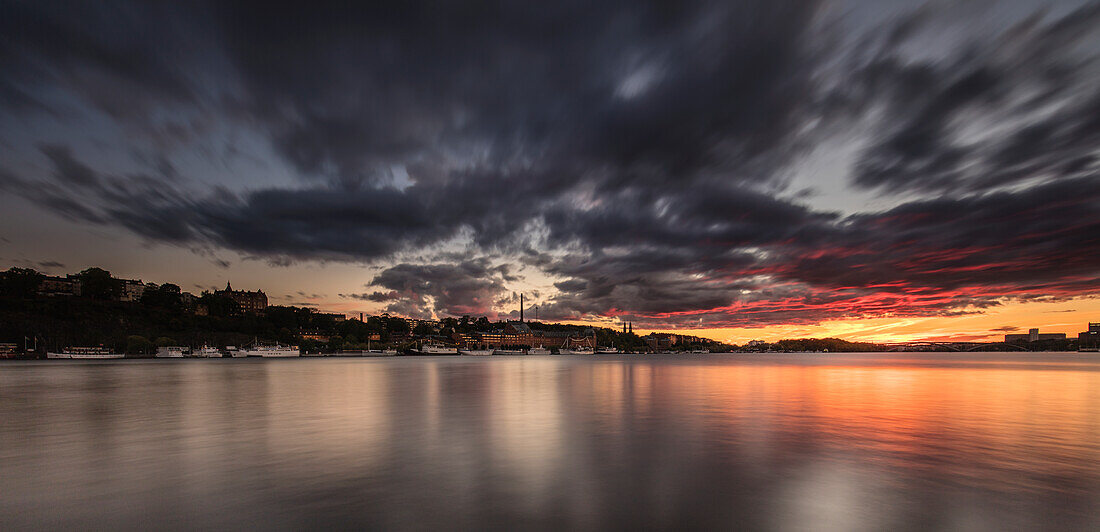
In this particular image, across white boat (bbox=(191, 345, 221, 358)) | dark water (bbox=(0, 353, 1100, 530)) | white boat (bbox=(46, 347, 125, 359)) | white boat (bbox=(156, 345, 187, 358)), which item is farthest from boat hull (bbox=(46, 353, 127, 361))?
dark water (bbox=(0, 353, 1100, 530))

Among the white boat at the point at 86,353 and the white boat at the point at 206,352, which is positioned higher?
the white boat at the point at 86,353

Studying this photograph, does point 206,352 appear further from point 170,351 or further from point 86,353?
point 86,353

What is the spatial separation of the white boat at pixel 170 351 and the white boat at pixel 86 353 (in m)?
10.6

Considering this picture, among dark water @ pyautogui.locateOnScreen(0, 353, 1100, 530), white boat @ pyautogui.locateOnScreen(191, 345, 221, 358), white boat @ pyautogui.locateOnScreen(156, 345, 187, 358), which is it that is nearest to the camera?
dark water @ pyautogui.locateOnScreen(0, 353, 1100, 530)

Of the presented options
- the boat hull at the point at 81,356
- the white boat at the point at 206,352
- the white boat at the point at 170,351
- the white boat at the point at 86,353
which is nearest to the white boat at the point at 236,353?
the white boat at the point at 206,352

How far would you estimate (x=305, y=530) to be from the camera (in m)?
9.25

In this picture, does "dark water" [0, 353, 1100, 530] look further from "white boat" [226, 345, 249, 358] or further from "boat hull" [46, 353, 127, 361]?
"white boat" [226, 345, 249, 358]

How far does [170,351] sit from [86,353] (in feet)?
72.8

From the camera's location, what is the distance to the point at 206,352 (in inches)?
6816

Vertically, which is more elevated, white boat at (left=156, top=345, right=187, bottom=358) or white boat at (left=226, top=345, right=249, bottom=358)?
white boat at (left=156, top=345, right=187, bottom=358)

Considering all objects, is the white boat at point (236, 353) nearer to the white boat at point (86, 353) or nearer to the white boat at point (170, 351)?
the white boat at point (170, 351)

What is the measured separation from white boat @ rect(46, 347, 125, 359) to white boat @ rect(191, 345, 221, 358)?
20861 millimetres

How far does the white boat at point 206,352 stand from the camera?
16900 centimetres

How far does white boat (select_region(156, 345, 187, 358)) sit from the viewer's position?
155750 millimetres
